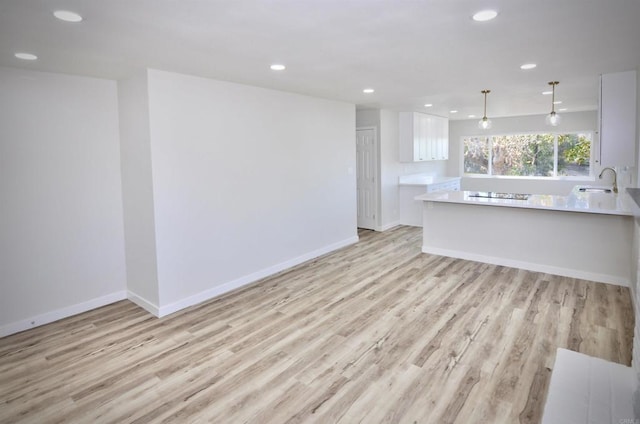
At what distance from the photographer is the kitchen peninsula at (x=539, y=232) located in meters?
4.27

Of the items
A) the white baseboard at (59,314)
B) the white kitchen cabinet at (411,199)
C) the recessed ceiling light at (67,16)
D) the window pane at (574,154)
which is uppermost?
the recessed ceiling light at (67,16)

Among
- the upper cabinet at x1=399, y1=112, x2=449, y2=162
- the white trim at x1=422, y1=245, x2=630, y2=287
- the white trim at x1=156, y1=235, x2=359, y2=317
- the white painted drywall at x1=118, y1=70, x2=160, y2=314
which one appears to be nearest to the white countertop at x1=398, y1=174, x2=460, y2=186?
the upper cabinet at x1=399, y1=112, x2=449, y2=162

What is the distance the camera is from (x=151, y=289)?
3779mm

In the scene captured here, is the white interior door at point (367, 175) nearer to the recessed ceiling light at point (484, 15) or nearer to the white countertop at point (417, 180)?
the white countertop at point (417, 180)

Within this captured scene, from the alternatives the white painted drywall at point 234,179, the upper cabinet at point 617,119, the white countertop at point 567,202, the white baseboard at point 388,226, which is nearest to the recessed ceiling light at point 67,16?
the white painted drywall at point 234,179

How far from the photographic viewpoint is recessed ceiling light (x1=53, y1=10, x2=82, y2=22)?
209 centimetres

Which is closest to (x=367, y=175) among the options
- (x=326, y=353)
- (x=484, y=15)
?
(x=326, y=353)

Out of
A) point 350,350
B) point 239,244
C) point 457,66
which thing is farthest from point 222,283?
point 457,66

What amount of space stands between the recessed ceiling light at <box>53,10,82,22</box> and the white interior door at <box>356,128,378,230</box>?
5.42 metres

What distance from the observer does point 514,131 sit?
9.00m

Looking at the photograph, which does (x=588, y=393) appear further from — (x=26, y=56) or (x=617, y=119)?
(x=26, y=56)

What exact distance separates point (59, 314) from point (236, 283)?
5.63ft

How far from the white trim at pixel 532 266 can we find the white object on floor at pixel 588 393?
230 cm

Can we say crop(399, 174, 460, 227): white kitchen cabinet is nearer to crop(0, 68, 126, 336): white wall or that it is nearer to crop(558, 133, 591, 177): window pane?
crop(558, 133, 591, 177): window pane
